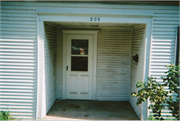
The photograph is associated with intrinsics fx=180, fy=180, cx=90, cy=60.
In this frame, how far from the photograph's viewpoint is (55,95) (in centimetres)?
667

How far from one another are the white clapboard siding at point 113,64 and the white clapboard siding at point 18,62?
8.32ft

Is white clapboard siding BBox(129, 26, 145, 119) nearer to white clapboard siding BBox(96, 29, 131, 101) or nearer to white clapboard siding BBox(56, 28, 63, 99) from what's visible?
white clapboard siding BBox(96, 29, 131, 101)

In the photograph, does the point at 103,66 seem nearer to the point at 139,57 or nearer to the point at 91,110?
the point at 139,57

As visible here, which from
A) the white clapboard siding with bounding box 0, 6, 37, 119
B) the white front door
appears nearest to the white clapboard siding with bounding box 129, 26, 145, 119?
the white front door

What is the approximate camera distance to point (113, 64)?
662cm

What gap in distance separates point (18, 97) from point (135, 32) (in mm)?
4159

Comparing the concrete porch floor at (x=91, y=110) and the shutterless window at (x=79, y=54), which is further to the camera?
the shutterless window at (x=79, y=54)

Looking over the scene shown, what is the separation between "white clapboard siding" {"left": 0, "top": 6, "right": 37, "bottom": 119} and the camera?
193 inches

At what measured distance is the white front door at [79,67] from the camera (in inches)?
262

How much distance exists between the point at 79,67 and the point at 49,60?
1417mm

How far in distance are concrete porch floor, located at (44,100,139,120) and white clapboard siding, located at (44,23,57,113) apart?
0.38 m

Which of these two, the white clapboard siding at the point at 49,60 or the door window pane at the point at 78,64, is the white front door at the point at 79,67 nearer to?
the door window pane at the point at 78,64

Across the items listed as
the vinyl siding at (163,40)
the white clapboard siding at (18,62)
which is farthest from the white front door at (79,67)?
the vinyl siding at (163,40)

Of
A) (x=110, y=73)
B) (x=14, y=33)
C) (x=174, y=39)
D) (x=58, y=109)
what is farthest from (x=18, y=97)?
(x=174, y=39)
